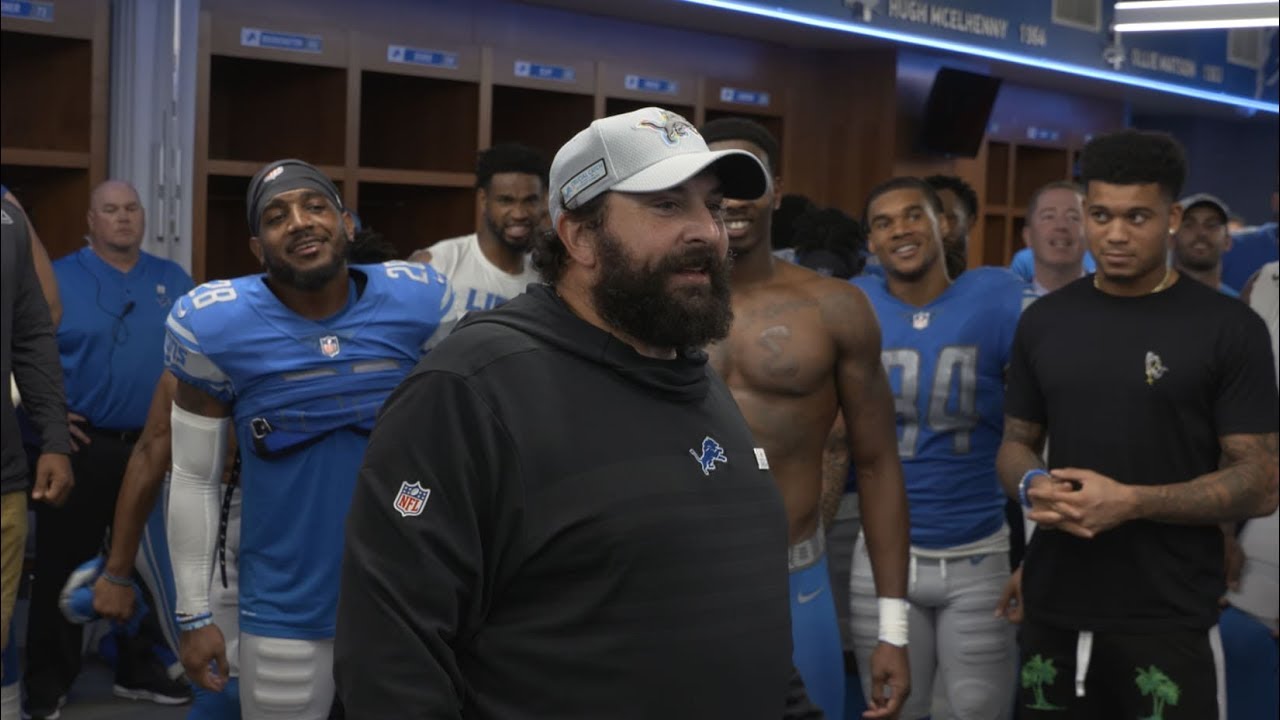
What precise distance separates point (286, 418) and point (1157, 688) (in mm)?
1838

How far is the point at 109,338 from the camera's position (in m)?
5.51

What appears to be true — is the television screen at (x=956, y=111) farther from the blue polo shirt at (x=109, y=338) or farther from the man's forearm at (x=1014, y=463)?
the man's forearm at (x=1014, y=463)

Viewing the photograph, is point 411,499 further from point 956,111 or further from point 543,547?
point 956,111

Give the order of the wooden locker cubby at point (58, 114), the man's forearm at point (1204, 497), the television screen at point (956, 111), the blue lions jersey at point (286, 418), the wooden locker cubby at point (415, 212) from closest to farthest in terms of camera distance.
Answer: the man's forearm at point (1204, 497)
the blue lions jersey at point (286, 418)
the wooden locker cubby at point (58, 114)
the wooden locker cubby at point (415, 212)
the television screen at point (956, 111)

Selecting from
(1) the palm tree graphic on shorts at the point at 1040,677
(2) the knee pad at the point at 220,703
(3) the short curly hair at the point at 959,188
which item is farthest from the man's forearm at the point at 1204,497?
(3) the short curly hair at the point at 959,188

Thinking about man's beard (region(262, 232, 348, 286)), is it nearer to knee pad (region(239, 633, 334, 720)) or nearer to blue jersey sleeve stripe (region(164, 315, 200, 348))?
blue jersey sleeve stripe (region(164, 315, 200, 348))

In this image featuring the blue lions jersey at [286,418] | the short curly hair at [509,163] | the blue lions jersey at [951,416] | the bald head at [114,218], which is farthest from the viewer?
the bald head at [114,218]

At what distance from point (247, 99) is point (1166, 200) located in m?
4.84

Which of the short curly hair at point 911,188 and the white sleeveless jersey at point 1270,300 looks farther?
the white sleeveless jersey at point 1270,300

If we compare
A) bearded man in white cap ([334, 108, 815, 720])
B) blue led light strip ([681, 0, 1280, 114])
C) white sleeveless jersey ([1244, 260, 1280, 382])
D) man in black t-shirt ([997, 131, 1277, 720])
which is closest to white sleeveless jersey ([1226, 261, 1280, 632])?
white sleeveless jersey ([1244, 260, 1280, 382])

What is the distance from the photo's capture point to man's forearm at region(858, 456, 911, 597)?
3.28 m

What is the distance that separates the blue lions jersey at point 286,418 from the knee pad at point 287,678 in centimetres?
3

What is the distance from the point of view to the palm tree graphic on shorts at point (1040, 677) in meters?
3.30

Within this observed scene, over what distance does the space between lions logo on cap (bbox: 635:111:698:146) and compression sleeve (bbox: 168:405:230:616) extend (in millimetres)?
1672
